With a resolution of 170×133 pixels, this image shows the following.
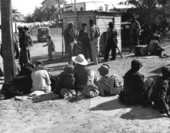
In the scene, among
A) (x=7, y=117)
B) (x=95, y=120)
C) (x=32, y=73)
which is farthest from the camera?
(x=32, y=73)

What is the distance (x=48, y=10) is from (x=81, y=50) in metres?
52.4

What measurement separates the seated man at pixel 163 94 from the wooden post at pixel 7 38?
4.29 m

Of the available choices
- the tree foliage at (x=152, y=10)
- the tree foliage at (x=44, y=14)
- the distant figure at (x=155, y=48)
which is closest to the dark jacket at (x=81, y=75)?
the distant figure at (x=155, y=48)

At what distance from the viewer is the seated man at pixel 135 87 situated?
648 centimetres

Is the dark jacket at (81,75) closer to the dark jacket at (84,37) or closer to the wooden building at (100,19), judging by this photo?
the dark jacket at (84,37)

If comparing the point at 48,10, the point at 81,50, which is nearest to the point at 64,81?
the point at 81,50

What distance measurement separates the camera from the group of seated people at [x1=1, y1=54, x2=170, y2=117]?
247 inches

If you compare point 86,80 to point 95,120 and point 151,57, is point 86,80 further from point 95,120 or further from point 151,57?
point 151,57

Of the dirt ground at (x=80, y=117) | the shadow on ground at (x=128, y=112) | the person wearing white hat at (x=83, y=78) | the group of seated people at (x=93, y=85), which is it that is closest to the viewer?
the dirt ground at (x=80, y=117)

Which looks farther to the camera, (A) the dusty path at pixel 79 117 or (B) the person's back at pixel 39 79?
(B) the person's back at pixel 39 79

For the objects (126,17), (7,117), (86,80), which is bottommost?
(7,117)

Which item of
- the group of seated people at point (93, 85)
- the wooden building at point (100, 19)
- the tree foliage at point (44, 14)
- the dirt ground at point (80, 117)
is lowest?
the dirt ground at point (80, 117)

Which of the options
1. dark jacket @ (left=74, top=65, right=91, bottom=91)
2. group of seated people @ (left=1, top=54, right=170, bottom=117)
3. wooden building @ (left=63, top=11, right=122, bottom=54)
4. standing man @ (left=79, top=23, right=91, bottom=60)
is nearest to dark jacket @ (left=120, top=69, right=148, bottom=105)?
group of seated people @ (left=1, top=54, right=170, bottom=117)

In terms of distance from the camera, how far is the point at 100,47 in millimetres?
15484
